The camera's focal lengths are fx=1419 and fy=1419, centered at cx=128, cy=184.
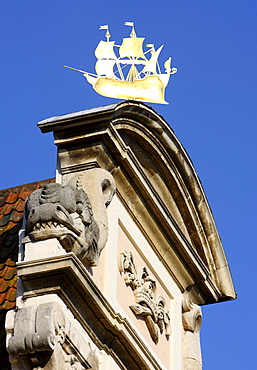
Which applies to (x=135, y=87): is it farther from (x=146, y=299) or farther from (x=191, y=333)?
(x=191, y=333)

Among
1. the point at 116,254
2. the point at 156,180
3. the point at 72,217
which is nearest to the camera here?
the point at 72,217

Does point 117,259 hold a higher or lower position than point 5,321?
higher

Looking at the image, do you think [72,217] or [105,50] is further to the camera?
[105,50]

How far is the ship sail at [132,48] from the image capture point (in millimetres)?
18391

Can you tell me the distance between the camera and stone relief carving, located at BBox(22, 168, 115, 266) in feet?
49.0

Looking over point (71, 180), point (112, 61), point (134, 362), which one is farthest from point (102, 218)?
point (112, 61)

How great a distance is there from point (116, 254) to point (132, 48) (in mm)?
3205

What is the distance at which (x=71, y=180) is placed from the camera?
16.4 meters

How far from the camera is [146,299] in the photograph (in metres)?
17.0

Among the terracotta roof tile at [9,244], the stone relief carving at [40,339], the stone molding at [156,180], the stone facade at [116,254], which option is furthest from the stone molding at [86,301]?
the stone molding at [156,180]

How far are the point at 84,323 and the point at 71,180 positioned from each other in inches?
80.0

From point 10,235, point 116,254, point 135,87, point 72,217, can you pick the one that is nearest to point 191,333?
point 116,254

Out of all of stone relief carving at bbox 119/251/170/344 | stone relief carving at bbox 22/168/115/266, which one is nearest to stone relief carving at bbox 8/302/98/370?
stone relief carving at bbox 22/168/115/266

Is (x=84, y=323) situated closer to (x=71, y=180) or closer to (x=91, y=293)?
(x=91, y=293)
